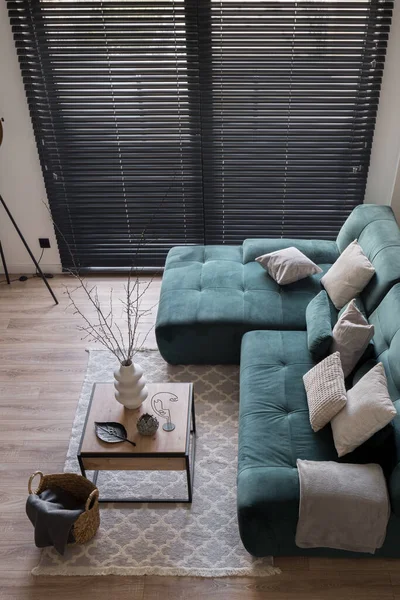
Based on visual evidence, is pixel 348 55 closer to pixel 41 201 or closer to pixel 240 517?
pixel 41 201

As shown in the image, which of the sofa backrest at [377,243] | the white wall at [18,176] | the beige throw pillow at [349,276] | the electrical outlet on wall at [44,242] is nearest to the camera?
the sofa backrest at [377,243]

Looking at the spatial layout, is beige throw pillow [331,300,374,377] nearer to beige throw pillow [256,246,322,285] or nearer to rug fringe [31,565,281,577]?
beige throw pillow [256,246,322,285]

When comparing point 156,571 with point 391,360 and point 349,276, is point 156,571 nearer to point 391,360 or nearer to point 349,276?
point 391,360

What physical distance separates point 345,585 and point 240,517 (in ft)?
1.96

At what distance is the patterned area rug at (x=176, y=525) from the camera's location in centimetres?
269

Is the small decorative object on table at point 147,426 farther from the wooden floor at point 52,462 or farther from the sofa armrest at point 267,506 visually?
the wooden floor at point 52,462

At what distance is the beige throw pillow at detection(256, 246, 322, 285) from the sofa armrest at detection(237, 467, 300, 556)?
1.48 meters

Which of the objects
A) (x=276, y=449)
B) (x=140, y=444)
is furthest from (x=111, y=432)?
(x=276, y=449)

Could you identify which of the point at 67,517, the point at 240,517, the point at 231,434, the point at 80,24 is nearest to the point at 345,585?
the point at 240,517

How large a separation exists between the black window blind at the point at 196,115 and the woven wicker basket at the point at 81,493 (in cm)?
231

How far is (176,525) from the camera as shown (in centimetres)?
287

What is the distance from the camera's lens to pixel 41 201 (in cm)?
457

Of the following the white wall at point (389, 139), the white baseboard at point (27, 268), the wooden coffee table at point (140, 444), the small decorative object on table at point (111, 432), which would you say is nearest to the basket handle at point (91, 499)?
the wooden coffee table at point (140, 444)

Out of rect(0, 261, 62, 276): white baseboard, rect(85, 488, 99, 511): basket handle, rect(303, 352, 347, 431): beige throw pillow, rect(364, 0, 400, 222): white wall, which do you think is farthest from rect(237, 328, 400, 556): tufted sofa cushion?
rect(0, 261, 62, 276): white baseboard
